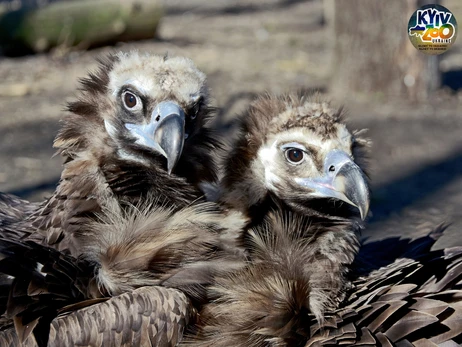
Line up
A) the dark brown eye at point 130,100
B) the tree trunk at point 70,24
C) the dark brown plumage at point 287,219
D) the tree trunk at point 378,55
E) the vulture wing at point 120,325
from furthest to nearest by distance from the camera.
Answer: the tree trunk at point 70,24
the tree trunk at point 378,55
the dark brown eye at point 130,100
the dark brown plumage at point 287,219
the vulture wing at point 120,325

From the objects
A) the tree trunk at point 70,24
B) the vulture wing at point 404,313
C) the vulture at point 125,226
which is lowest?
the vulture wing at point 404,313

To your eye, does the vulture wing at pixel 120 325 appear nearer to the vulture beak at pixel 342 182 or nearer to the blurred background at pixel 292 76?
the vulture beak at pixel 342 182

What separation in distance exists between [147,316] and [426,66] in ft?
18.8

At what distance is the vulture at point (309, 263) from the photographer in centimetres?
281

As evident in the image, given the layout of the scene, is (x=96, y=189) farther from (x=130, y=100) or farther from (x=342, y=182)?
(x=342, y=182)

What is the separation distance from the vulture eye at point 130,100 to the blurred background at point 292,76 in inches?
36.9

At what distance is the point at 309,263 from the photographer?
3078mm

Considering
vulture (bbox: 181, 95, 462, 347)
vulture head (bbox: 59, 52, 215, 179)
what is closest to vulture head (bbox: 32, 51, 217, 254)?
vulture head (bbox: 59, 52, 215, 179)

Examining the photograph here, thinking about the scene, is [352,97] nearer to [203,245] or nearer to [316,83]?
[316,83]

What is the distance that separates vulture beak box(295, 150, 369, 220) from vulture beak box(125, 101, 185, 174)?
1.62 feet

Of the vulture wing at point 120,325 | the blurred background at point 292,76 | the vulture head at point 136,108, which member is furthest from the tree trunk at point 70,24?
the vulture wing at point 120,325

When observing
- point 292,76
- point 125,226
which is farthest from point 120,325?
point 292,76

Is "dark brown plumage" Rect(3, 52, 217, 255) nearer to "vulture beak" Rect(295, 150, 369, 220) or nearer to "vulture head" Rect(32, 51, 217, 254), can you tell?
"vulture head" Rect(32, 51, 217, 254)

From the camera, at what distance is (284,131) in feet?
10.6
